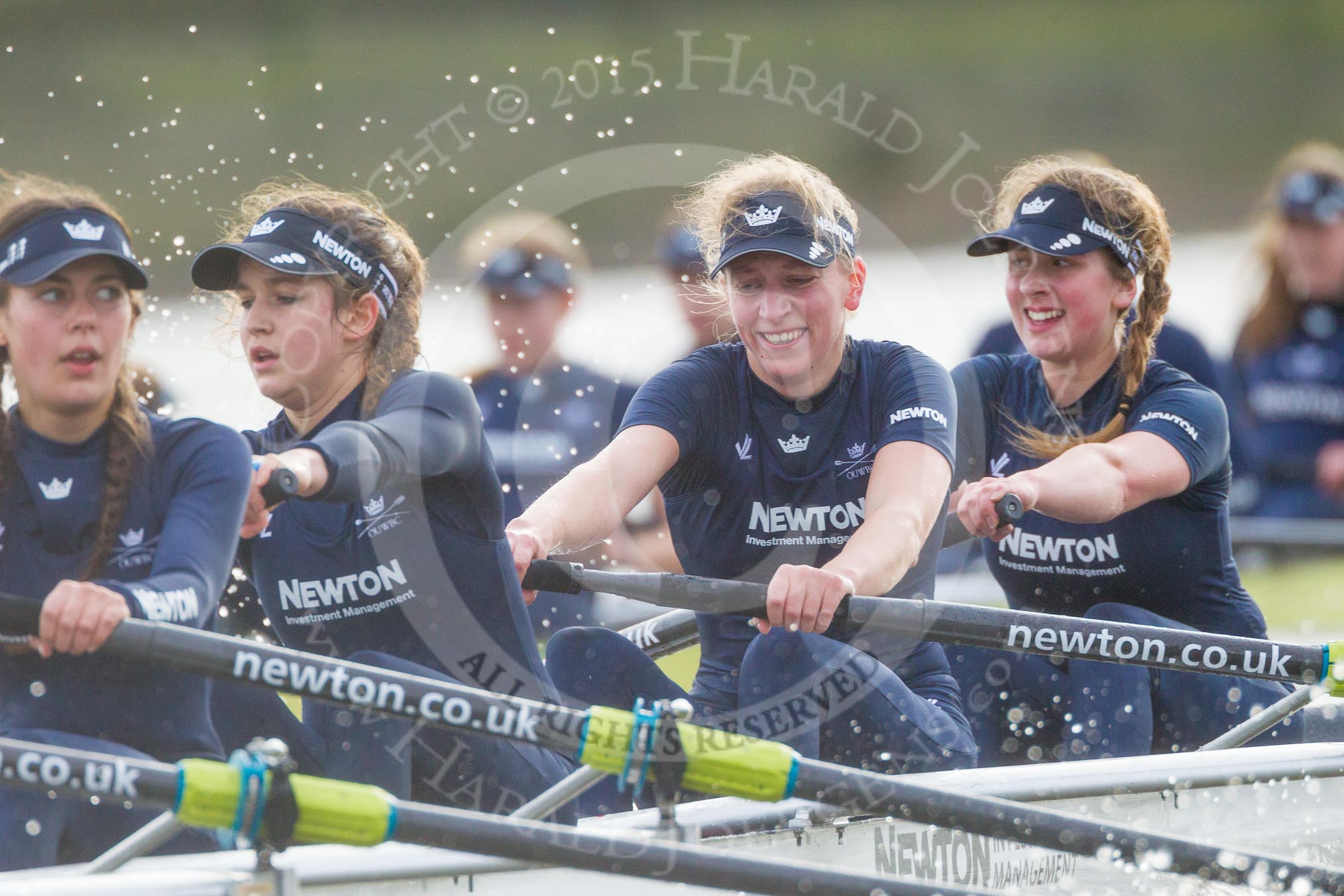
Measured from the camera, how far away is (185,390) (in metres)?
3.74

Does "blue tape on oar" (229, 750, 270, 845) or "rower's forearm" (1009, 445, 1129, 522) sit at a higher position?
"rower's forearm" (1009, 445, 1129, 522)

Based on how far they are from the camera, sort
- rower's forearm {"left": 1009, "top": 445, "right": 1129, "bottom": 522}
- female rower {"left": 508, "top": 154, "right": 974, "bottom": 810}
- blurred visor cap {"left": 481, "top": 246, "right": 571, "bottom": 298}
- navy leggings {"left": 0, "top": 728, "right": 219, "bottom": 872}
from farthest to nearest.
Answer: blurred visor cap {"left": 481, "top": 246, "right": 571, "bottom": 298} < rower's forearm {"left": 1009, "top": 445, "right": 1129, "bottom": 522} < female rower {"left": 508, "top": 154, "right": 974, "bottom": 810} < navy leggings {"left": 0, "top": 728, "right": 219, "bottom": 872}

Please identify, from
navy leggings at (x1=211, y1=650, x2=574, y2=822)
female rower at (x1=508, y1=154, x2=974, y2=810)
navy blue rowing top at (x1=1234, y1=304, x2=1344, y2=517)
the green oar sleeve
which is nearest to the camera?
the green oar sleeve

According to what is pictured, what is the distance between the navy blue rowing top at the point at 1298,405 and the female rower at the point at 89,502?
6.56 m

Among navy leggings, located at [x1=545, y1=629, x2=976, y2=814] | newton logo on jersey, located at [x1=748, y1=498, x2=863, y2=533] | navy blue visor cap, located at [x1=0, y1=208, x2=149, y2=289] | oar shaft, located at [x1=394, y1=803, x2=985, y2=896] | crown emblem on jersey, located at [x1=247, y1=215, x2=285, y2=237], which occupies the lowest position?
oar shaft, located at [x1=394, y1=803, x2=985, y2=896]

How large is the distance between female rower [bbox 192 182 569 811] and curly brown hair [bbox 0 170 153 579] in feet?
0.80

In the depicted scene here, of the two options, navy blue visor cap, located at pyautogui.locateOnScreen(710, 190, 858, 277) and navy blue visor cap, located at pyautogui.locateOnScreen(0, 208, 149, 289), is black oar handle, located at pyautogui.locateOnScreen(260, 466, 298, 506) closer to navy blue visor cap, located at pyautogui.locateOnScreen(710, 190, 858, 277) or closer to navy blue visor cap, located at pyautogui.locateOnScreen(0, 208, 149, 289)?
navy blue visor cap, located at pyautogui.locateOnScreen(0, 208, 149, 289)

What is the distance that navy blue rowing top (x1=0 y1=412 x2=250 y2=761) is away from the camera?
2.34m

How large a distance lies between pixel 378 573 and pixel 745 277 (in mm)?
882

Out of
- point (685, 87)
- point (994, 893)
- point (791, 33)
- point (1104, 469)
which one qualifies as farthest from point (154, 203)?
point (791, 33)

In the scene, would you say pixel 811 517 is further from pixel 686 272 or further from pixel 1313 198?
pixel 1313 198

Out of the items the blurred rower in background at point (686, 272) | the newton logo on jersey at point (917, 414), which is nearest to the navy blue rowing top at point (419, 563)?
the newton logo on jersey at point (917, 414)

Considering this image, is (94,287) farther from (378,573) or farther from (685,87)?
(685,87)

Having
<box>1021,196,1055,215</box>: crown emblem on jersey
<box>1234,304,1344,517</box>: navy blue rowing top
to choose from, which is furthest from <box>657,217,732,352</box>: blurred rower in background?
<box>1234,304,1344,517</box>: navy blue rowing top
